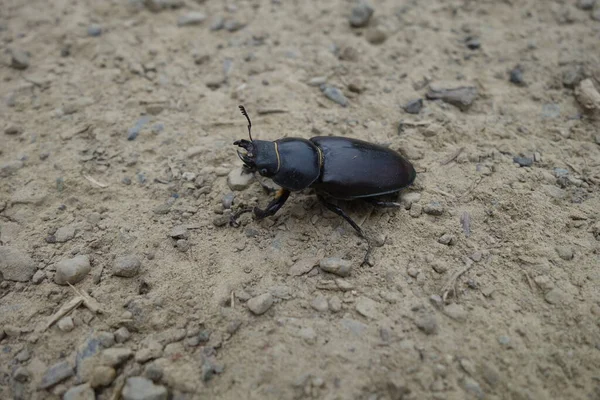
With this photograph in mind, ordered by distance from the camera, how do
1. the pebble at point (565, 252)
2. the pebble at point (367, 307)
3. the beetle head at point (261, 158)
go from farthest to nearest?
the beetle head at point (261, 158)
the pebble at point (565, 252)
the pebble at point (367, 307)

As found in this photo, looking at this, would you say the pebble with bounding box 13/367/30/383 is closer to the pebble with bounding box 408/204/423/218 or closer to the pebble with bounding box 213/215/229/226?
the pebble with bounding box 213/215/229/226

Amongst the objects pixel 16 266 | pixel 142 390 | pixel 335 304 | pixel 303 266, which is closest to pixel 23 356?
pixel 16 266

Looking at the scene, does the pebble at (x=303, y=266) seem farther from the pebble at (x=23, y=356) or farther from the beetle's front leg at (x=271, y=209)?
the pebble at (x=23, y=356)

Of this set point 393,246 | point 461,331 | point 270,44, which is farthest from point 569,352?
point 270,44

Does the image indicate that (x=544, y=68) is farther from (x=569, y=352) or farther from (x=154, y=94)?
(x=154, y=94)

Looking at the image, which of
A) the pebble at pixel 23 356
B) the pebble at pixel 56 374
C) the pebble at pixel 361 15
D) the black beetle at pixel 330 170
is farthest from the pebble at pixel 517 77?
the pebble at pixel 23 356

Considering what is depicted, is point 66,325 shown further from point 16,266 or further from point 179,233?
point 179,233
